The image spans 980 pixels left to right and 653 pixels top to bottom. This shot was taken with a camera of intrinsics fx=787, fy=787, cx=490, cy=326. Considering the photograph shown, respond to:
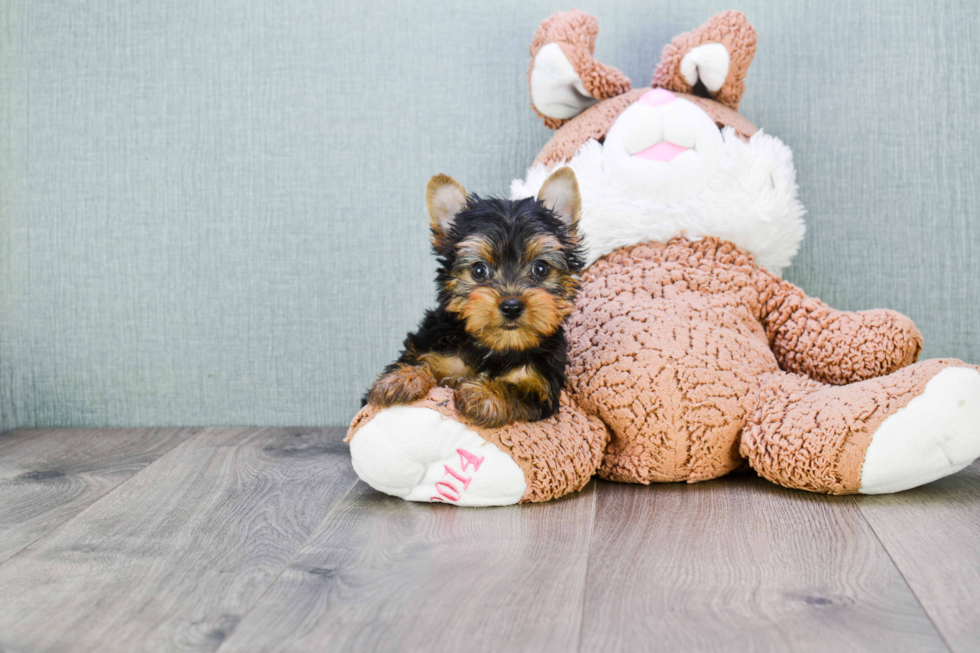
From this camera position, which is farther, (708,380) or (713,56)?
(713,56)

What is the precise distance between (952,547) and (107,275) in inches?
87.6

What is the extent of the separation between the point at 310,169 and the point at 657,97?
101 cm

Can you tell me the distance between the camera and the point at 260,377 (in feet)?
7.66

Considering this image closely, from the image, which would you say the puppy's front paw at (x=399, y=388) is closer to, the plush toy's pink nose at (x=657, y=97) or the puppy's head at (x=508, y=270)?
the puppy's head at (x=508, y=270)

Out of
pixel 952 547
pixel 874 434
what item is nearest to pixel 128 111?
pixel 874 434

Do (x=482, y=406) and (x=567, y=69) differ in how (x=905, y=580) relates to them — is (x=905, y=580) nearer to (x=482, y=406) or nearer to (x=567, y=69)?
(x=482, y=406)

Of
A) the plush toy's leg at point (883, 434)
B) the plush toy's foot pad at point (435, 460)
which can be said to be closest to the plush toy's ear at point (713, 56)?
the plush toy's leg at point (883, 434)

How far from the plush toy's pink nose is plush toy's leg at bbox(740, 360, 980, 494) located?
794 millimetres

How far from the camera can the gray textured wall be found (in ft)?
7.27

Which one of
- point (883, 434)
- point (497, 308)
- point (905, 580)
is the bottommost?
point (905, 580)

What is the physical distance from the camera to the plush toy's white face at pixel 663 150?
1.85m

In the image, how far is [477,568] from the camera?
1255mm

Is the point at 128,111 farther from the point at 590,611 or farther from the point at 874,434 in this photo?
the point at 874,434

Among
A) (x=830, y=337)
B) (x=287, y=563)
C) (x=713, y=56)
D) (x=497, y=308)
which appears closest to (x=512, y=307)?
(x=497, y=308)
